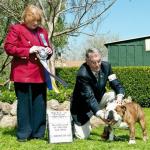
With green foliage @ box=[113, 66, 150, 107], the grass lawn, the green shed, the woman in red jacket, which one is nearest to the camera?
the grass lawn

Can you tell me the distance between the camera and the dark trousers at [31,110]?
7.34 meters

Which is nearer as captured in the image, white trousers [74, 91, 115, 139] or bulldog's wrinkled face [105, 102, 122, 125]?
bulldog's wrinkled face [105, 102, 122, 125]

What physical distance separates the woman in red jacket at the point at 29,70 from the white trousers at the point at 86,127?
0.55m

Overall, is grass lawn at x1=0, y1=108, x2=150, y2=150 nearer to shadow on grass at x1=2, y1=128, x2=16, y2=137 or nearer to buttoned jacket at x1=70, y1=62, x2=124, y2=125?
shadow on grass at x1=2, y1=128, x2=16, y2=137

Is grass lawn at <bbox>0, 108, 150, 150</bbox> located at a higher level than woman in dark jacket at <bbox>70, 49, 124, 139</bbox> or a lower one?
lower

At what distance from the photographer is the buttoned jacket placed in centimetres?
709

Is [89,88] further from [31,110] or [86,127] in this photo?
[31,110]

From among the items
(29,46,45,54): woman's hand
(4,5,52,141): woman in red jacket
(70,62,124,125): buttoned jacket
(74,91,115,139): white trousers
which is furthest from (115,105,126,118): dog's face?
(29,46,45,54): woman's hand

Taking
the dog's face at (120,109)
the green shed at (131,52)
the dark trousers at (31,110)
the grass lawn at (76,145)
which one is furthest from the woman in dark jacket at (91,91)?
the green shed at (131,52)

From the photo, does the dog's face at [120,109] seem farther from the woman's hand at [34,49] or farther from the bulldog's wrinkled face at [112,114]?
the woman's hand at [34,49]

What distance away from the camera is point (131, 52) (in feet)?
73.4

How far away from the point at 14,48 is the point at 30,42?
28cm

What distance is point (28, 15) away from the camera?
716 centimetres

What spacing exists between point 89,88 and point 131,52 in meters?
15.4
